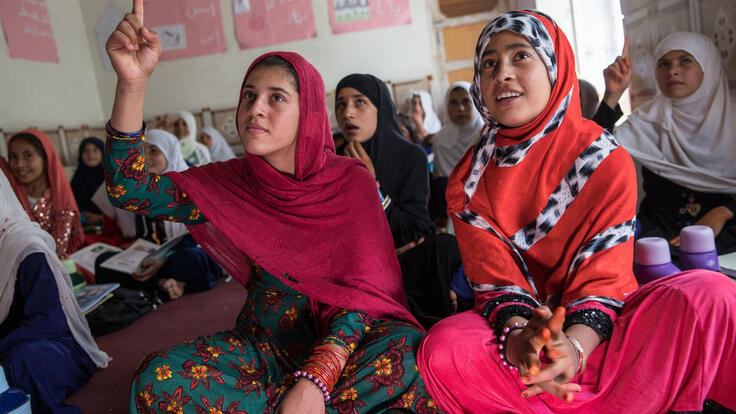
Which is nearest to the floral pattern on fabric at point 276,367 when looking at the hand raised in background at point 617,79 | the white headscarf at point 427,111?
the hand raised in background at point 617,79

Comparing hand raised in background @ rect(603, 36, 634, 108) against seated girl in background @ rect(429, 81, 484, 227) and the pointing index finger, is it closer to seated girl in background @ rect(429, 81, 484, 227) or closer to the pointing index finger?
seated girl in background @ rect(429, 81, 484, 227)

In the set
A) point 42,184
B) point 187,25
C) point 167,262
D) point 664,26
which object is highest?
point 187,25

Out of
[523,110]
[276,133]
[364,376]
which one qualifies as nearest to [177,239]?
[276,133]

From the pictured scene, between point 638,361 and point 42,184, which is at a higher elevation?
point 42,184

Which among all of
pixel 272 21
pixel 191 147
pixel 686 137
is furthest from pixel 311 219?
pixel 272 21

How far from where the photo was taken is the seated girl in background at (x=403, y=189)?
1.92 m

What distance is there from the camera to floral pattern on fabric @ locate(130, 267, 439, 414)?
1.08 m

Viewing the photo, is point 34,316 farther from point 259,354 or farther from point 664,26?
point 664,26

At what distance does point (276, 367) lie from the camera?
1.32m

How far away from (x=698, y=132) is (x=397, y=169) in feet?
4.10

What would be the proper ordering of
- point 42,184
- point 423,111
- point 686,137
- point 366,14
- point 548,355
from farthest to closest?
1. point 366,14
2. point 423,111
3. point 42,184
4. point 686,137
5. point 548,355

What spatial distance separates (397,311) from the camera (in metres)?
1.35

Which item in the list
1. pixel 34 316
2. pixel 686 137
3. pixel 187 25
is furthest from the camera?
pixel 187 25

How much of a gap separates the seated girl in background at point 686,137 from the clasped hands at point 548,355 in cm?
144
